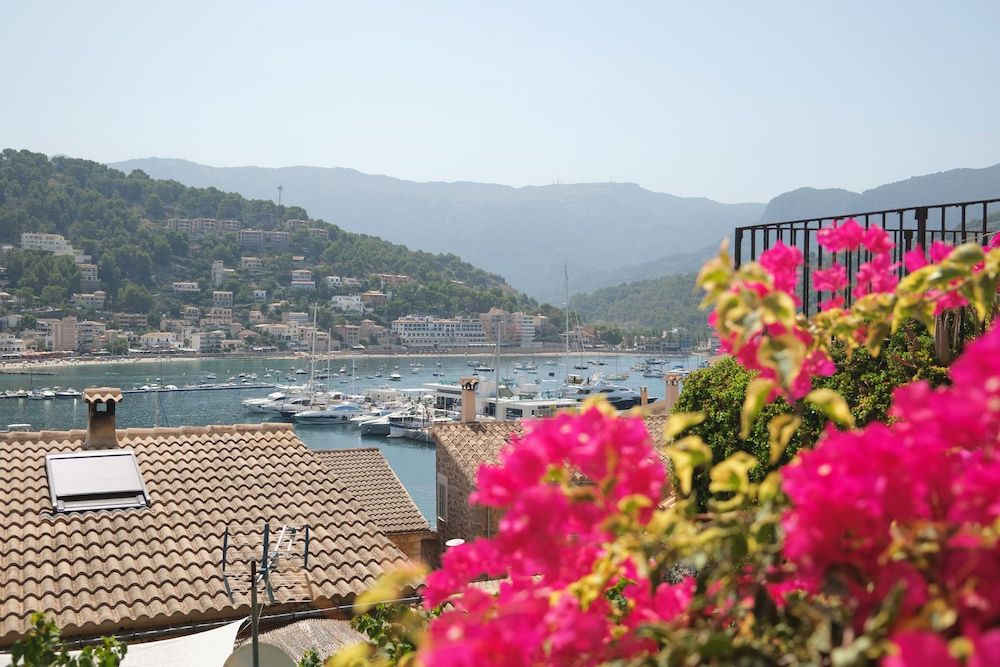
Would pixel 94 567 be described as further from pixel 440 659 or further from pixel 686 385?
pixel 440 659

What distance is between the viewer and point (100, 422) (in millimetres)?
8164

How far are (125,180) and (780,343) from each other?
13834 cm

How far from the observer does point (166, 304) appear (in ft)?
355

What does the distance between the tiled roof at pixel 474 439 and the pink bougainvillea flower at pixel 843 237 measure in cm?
1093

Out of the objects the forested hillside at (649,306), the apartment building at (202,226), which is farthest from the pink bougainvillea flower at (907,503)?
the apartment building at (202,226)

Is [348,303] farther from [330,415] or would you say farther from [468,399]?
[468,399]

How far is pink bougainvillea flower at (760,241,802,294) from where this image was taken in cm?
163

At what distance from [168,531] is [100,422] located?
5.09 feet

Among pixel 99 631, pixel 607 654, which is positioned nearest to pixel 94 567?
pixel 99 631

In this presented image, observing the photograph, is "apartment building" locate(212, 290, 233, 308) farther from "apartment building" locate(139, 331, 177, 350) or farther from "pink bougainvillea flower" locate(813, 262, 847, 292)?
"pink bougainvillea flower" locate(813, 262, 847, 292)

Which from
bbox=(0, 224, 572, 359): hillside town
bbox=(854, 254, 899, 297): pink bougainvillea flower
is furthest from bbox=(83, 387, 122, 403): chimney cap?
bbox=(0, 224, 572, 359): hillside town

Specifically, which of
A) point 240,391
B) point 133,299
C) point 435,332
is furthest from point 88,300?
point 435,332

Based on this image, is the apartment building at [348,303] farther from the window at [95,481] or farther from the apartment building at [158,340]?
the window at [95,481]

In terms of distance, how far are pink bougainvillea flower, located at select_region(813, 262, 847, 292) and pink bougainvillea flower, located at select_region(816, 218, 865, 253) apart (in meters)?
0.07
